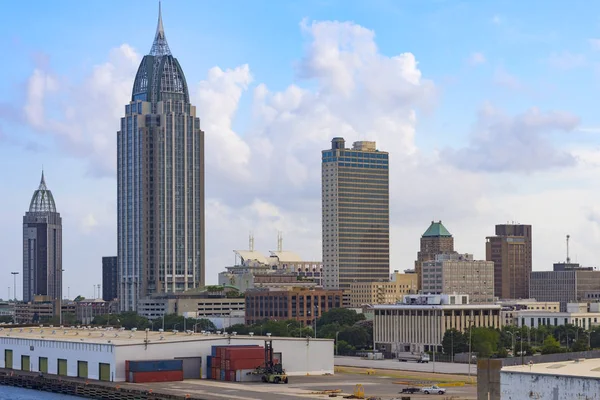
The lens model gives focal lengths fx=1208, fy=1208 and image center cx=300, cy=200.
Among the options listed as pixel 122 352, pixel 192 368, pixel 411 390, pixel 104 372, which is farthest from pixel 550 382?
pixel 104 372

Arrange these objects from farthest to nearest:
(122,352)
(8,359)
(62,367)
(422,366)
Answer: (422,366), (8,359), (62,367), (122,352)

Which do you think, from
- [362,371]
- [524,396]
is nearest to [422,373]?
[362,371]

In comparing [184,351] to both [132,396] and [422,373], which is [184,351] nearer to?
[132,396]

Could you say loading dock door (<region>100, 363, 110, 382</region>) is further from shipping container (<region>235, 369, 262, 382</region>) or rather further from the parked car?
the parked car

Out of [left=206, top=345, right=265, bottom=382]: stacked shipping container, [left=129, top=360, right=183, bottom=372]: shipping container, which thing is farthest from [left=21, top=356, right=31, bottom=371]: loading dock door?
[left=206, top=345, right=265, bottom=382]: stacked shipping container

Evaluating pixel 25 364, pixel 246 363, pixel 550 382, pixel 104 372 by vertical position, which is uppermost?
pixel 550 382

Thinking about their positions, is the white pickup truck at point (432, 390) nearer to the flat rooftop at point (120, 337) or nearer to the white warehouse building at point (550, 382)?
the flat rooftop at point (120, 337)

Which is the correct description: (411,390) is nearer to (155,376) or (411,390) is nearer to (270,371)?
(270,371)

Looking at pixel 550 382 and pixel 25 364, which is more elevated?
pixel 550 382

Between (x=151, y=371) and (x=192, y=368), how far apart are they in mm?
6830

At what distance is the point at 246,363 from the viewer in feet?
483

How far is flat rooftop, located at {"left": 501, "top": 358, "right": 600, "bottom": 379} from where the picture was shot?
90125 millimetres

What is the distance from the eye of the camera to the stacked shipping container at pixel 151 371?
14575 centimetres

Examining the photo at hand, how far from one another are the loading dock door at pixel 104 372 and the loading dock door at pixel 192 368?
955 centimetres
